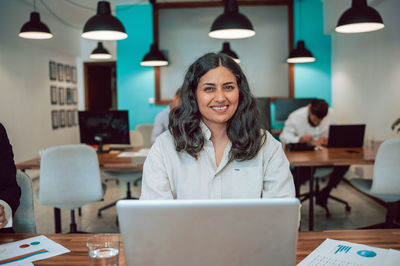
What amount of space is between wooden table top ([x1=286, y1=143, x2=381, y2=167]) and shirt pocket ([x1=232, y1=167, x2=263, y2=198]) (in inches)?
70.4

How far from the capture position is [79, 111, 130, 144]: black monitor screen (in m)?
3.90

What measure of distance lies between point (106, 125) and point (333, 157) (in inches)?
89.3

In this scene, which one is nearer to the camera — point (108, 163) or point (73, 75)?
point (108, 163)

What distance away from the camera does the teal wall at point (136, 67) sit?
6.64 metres

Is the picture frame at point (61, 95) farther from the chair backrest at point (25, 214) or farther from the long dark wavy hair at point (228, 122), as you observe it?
the long dark wavy hair at point (228, 122)

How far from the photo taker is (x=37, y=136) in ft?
22.8

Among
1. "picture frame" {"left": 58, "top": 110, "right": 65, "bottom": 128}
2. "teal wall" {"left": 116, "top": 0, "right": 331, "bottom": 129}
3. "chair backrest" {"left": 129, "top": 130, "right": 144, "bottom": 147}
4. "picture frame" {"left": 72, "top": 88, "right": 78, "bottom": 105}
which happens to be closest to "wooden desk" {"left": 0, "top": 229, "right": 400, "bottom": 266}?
"chair backrest" {"left": 129, "top": 130, "right": 144, "bottom": 147}

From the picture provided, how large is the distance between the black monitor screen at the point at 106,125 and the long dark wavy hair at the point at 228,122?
2357 mm

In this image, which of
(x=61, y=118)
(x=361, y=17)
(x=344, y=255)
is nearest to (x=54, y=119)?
(x=61, y=118)

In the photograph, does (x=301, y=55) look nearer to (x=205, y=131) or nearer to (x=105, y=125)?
(x=105, y=125)

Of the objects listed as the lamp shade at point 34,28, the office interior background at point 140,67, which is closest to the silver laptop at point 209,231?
the lamp shade at point 34,28

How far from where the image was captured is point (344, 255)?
1199 millimetres

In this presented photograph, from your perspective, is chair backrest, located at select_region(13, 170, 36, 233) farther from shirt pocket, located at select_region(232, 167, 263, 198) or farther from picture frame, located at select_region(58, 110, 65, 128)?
picture frame, located at select_region(58, 110, 65, 128)

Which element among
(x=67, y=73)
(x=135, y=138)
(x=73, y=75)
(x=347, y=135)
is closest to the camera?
(x=347, y=135)
